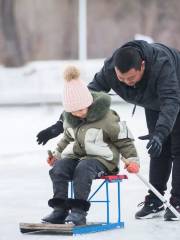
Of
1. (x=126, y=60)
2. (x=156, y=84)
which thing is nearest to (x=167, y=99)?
(x=156, y=84)

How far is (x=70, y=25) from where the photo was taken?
27.1m

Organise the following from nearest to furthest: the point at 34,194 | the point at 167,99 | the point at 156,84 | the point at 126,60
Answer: the point at 126,60
the point at 167,99
the point at 156,84
the point at 34,194

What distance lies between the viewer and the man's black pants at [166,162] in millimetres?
5695

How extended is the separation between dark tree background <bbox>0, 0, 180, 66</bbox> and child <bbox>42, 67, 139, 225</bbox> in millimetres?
20323

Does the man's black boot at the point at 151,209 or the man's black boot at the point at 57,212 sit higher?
the man's black boot at the point at 57,212

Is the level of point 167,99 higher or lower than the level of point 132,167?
higher

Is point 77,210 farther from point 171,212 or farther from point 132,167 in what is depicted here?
point 171,212

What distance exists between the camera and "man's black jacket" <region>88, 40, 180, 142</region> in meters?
5.29

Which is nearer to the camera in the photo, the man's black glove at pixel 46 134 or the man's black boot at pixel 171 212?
the man's black glove at pixel 46 134

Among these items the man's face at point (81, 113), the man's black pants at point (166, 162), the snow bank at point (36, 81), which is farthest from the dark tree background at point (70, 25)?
the man's face at point (81, 113)

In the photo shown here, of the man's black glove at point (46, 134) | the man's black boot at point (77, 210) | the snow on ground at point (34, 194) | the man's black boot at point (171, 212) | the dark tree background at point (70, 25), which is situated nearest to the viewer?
the man's black boot at point (77, 210)

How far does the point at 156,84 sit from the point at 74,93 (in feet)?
1.66

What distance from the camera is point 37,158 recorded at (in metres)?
9.25

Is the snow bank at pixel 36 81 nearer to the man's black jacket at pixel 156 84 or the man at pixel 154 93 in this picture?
the man at pixel 154 93
